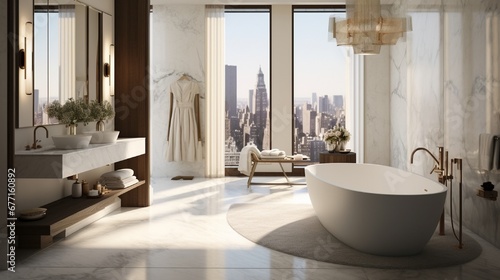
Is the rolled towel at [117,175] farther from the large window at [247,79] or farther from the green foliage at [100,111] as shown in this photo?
the large window at [247,79]

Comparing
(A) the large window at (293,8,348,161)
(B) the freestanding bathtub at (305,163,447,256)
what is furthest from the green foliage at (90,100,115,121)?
(A) the large window at (293,8,348,161)

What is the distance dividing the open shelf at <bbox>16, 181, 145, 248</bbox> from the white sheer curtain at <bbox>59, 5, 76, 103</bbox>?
917 mm

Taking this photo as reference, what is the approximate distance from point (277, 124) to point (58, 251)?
16.6 ft

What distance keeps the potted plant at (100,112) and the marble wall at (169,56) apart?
3155 mm

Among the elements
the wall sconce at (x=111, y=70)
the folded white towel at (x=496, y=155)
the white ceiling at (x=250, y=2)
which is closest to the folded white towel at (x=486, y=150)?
the folded white towel at (x=496, y=155)

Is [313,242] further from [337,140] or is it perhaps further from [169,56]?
[169,56]

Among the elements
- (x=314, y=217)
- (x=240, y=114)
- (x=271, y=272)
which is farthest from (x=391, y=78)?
(x=271, y=272)

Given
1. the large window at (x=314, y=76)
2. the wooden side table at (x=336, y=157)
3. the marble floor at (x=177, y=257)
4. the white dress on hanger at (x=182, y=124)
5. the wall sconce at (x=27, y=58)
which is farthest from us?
the large window at (x=314, y=76)

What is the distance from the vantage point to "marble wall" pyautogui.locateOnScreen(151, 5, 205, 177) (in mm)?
8375

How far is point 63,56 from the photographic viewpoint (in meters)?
4.58

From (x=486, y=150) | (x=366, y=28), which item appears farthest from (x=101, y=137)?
(x=486, y=150)

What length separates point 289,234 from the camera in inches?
176

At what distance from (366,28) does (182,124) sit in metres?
4.17

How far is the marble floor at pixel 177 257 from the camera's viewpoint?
3.40 metres
